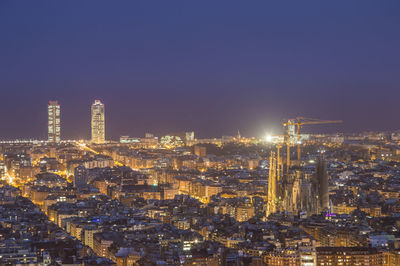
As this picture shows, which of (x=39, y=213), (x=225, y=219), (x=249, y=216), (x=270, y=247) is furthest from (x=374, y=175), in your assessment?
(x=270, y=247)

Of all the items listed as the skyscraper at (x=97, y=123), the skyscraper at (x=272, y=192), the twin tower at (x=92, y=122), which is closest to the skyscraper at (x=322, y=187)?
the skyscraper at (x=272, y=192)

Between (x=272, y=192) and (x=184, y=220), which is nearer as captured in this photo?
(x=184, y=220)

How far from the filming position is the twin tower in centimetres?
12180

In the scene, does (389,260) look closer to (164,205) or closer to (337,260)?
(337,260)

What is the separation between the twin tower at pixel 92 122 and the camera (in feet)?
400

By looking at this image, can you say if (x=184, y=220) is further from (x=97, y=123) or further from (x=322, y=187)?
(x=97, y=123)

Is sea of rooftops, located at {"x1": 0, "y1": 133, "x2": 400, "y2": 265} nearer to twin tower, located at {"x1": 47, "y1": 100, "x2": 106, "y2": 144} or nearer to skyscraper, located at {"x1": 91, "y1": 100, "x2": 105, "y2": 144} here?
twin tower, located at {"x1": 47, "y1": 100, "x2": 106, "y2": 144}

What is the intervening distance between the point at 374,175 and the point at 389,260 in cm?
3452

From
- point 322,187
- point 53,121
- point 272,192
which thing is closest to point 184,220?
point 272,192

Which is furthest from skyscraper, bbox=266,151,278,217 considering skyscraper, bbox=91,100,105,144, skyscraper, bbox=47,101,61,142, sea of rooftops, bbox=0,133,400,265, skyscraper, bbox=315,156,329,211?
skyscraper, bbox=91,100,105,144

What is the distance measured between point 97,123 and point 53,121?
7566 mm

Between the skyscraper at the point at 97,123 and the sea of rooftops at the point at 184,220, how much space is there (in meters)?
59.4

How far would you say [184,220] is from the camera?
33.6 metres

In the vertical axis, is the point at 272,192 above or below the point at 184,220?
above
